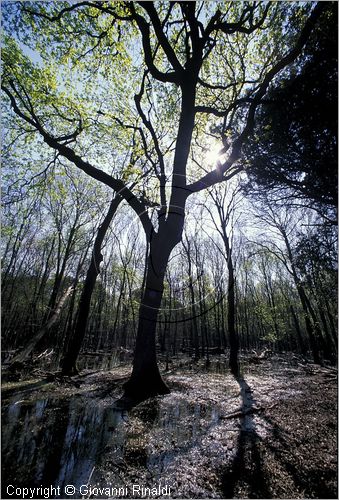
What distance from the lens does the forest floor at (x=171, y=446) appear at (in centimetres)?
227

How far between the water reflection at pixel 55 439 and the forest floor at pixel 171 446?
12 millimetres

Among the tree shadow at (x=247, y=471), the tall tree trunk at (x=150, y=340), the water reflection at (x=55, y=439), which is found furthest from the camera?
the tall tree trunk at (x=150, y=340)

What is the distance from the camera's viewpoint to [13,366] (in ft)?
24.4

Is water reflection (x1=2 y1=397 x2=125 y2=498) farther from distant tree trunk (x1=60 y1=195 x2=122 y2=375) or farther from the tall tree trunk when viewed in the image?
distant tree trunk (x1=60 y1=195 x2=122 y2=375)

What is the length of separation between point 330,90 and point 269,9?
437cm

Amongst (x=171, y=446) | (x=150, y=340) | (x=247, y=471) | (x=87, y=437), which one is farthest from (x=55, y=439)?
(x=150, y=340)

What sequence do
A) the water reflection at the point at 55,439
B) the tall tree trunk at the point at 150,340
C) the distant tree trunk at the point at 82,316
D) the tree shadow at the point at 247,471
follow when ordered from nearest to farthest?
the tree shadow at the point at 247,471
the water reflection at the point at 55,439
the tall tree trunk at the point at 150,340
the distant tree trunk at the point at 82,316

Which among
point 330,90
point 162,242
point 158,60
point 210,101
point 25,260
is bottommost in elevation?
point 162,242

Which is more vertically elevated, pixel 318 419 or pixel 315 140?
pixel 315 140

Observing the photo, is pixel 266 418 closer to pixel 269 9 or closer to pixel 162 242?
pixel 162 242

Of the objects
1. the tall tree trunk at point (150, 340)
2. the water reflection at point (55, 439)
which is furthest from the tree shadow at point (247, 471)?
the tall tree trunk at point (150, 340)

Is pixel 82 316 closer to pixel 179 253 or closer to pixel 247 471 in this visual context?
pixel 179 253

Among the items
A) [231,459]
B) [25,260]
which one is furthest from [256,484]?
[25,260]

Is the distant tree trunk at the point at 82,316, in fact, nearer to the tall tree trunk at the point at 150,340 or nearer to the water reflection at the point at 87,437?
the tall tree trunk at the point at 150,340
